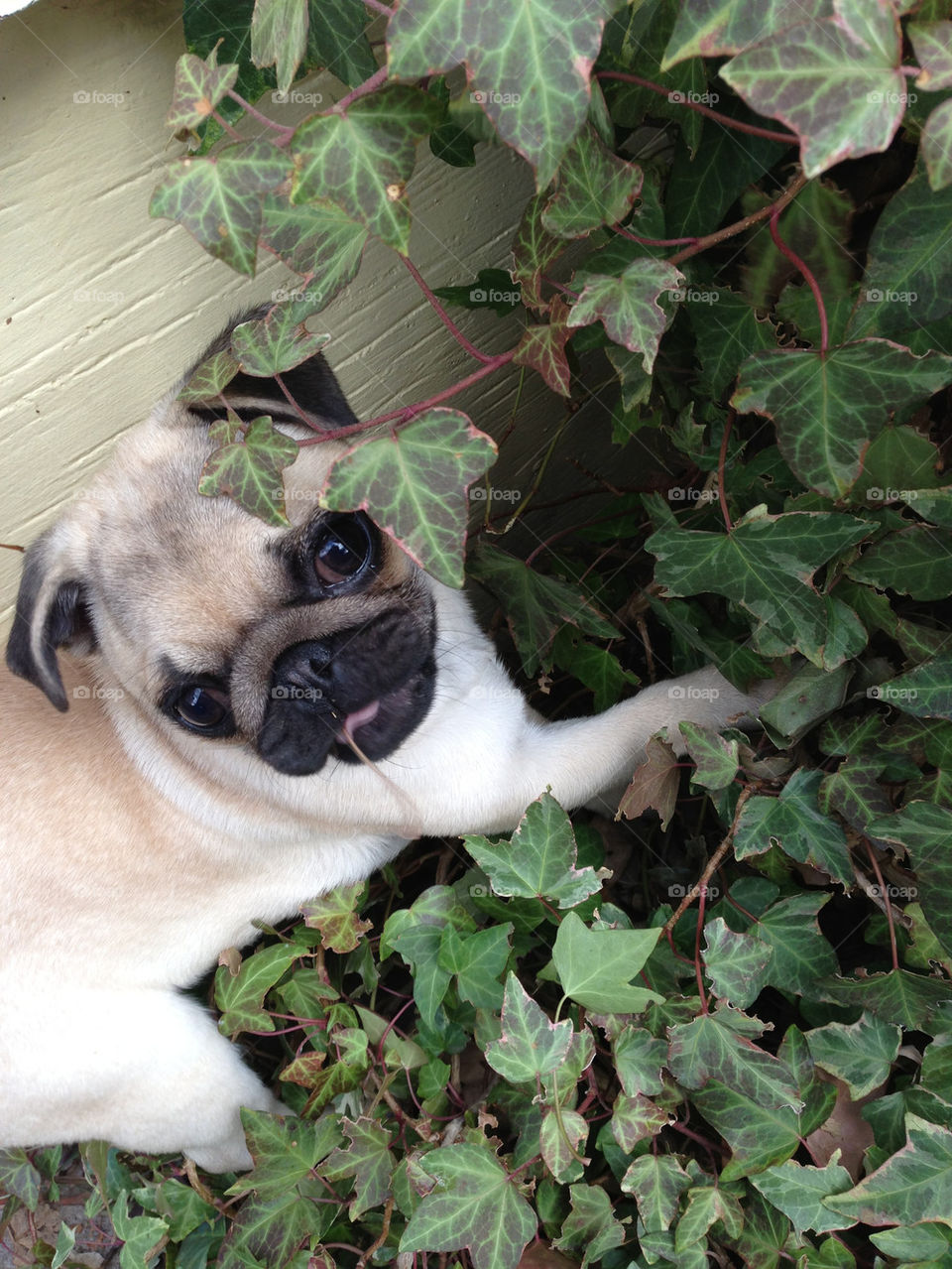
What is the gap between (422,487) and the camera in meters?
1.88

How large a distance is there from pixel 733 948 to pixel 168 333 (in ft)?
8.64

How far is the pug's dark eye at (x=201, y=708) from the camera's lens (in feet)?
9.05

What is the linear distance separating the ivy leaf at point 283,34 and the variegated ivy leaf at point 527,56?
0.37 meters

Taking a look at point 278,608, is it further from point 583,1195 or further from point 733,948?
point 583,1195

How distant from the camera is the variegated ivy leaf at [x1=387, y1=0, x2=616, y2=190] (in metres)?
1.55

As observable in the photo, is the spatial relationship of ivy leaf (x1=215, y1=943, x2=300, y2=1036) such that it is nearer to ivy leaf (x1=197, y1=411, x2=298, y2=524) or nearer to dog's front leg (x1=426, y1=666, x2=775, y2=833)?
dog's front leg (x1=426, y1=666, x2=775, y2=833)

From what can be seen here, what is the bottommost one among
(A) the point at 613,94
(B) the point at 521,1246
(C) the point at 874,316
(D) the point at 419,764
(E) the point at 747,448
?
(B) the point at 521,1246

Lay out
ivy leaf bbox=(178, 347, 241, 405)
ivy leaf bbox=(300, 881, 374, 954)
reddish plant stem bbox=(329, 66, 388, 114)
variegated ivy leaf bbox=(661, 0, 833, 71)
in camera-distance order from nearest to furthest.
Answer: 1. variegated ivy leaf bbox=(661, 0, 833, 71)
2. reddish plant stem bbox=(329, 66, 388, 114)
3. ivy leaf bbox=(178, 347, 241, 405)
4. ivy leaf bbox=(300, 881, 374, 954)

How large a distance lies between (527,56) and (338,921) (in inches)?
99.6

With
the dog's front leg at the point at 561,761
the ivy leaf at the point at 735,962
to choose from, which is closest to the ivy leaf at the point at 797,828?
the ivy leaf at the point at 735,962

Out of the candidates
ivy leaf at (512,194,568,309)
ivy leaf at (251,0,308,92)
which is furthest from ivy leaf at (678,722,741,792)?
ivy leaf at (251,0,308,92)

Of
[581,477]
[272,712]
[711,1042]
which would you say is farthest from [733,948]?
[581,477]

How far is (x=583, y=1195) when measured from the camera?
2.45m

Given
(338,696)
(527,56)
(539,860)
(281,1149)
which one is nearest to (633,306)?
(527,56)
